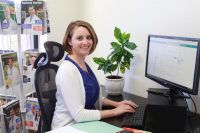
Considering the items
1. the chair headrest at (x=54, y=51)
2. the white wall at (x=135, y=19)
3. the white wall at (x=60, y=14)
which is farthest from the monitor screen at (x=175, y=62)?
the white wall at (x=60, y=14)

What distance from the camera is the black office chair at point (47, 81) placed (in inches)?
65.3

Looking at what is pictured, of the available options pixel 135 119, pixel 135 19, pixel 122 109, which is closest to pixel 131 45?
pixel 135 19

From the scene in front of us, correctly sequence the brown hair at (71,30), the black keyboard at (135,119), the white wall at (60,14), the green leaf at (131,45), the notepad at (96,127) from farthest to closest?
the white wall at (60,14) → the green leaf at (131,45) → the brown hair at (71,30) → the black keyboard at (135,119) → the notepad at (96,127)

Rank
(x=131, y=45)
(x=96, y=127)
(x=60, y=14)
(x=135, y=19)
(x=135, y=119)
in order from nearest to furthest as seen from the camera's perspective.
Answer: (x=96, y=127), (x=135, y=119), (x=131, y=45), (x=135, y=19), (x=60, y=14)

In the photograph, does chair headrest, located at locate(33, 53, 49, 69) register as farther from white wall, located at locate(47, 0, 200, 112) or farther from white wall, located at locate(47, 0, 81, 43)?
white wall, located at locate(47, 0, 81, 43)

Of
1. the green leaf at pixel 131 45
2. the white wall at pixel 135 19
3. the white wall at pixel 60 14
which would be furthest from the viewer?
the white wall at pixel 60 14

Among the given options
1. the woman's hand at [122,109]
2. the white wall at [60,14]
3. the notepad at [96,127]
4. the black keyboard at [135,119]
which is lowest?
the notepad at [96,127]

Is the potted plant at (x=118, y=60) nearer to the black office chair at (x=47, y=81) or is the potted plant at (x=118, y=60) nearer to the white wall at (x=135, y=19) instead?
the white wall at (x=135, y=19)

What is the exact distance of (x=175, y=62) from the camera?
167 cm

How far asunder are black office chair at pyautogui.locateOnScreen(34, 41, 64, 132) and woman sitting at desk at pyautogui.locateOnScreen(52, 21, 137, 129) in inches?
2.6

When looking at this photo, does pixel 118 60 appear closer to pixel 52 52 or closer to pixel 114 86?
pixel 114 86

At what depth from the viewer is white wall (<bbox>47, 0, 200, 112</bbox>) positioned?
190cm

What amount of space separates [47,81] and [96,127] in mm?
534

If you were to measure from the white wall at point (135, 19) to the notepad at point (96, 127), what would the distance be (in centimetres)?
77
